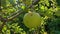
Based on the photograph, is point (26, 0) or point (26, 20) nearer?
point (26, 20)

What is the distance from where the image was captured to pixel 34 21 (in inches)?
32.9

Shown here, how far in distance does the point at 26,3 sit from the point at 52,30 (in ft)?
18.0

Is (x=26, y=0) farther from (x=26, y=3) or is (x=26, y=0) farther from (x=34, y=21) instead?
(x=34, y=21)

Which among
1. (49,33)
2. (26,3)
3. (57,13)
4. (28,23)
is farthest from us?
(49,33)

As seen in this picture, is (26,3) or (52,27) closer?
(26,3)

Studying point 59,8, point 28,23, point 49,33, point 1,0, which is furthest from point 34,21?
point 49,33

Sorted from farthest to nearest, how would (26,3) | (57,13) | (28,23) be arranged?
(26,3) < (28,23) < (57,13)

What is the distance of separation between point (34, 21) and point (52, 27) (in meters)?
5.76

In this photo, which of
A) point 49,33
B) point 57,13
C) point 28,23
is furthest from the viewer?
point 49,33

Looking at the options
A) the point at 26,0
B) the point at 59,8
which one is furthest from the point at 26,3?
the point at 59,8

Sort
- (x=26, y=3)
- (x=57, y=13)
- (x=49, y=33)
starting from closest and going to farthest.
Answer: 1. (x=57, y=13)
2. (x=26, y=3)
3. (x=49, y=33)

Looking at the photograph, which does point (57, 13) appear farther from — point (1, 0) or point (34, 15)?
point (1, 0)

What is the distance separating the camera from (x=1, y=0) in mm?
1071

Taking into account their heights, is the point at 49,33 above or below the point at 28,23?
below
